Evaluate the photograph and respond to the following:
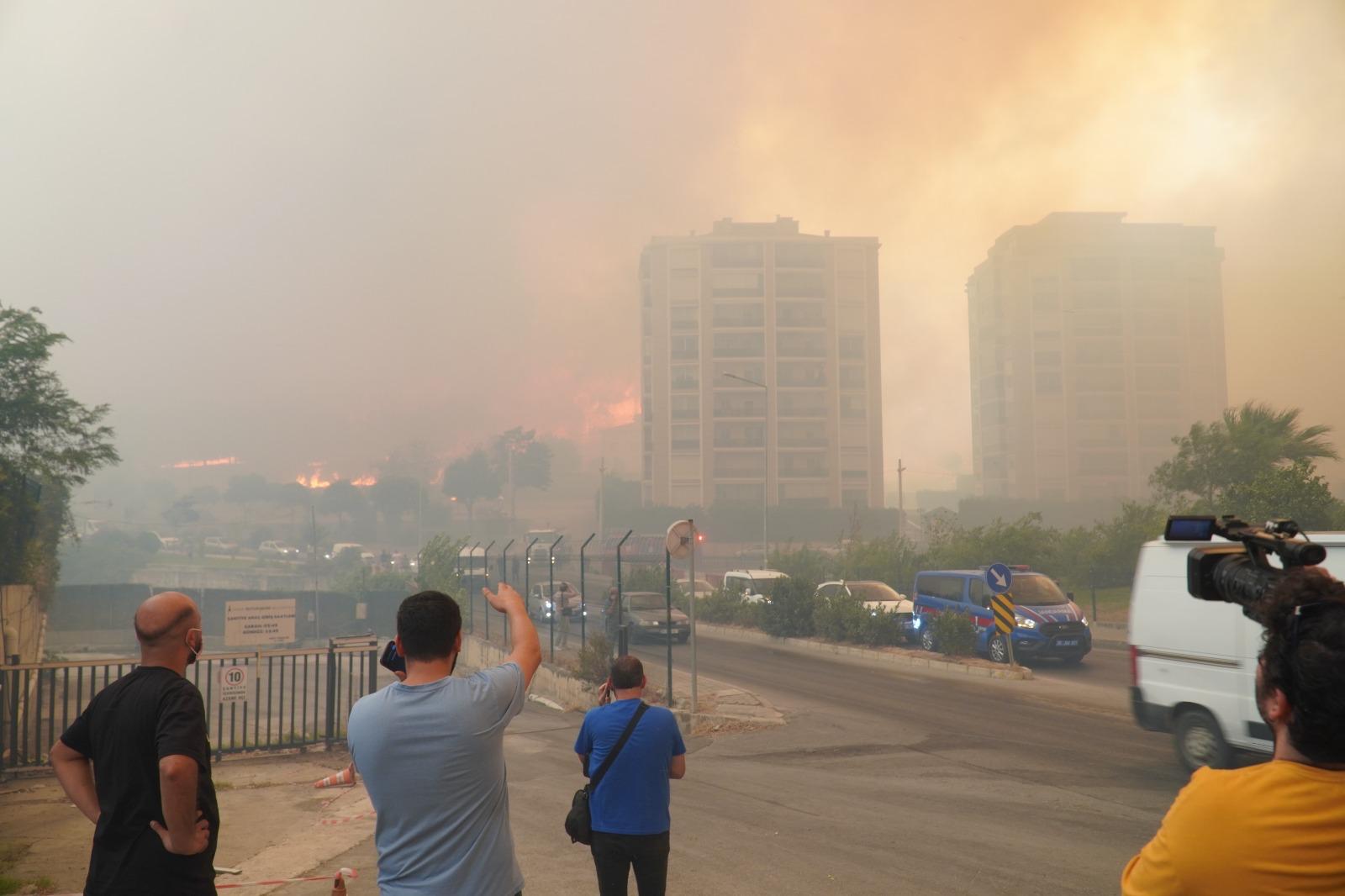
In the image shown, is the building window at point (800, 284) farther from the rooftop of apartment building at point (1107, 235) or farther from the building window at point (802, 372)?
the rooftop of apartment building at point (1107, 235)

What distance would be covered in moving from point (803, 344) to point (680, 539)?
9469cm

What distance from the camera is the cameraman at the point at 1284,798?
1.85m

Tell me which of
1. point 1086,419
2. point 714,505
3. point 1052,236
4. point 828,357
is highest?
point 1052,236

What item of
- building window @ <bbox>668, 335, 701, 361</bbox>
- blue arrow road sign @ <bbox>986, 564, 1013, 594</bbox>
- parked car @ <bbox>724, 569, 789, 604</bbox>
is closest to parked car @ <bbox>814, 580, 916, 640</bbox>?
parked car @ <bbox>724, 569, 789, 604</bbox>

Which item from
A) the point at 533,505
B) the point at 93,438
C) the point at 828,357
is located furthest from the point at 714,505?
the point at 533,505

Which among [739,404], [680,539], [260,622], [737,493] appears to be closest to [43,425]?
[260,622]

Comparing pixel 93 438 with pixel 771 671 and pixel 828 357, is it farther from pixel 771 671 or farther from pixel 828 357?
pixel 828 357

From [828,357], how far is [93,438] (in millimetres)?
87934

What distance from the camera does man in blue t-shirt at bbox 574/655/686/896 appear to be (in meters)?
4.44

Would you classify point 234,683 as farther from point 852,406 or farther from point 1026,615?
point 852,406

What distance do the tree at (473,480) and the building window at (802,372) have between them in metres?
78.2

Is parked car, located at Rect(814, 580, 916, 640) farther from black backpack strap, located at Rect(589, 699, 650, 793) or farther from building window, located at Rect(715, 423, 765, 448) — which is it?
building window, located at Rect(715, 423, 765, 448)

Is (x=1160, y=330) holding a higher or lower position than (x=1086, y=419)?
higher

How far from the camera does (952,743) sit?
41.7 ft
